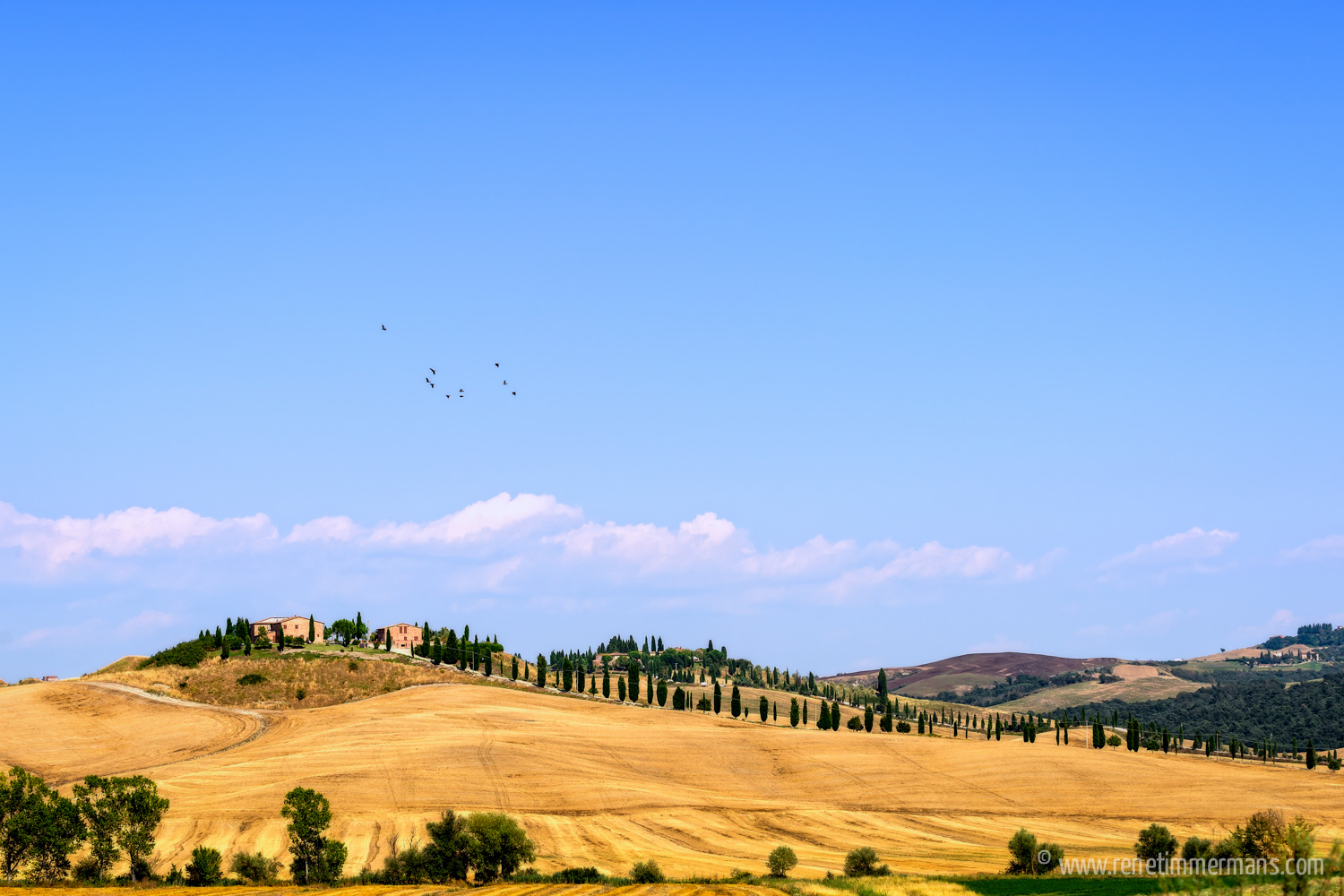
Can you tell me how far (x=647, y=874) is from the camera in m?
68.8

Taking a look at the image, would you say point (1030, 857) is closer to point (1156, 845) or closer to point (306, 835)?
point (1156, 845)

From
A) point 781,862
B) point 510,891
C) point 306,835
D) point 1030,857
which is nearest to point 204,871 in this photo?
point 306,835

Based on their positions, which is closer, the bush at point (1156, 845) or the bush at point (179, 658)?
the bush at point (1156, 845)

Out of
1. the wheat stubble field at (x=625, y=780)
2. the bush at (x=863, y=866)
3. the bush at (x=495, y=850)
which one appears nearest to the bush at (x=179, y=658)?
the wheat stubble field at (x=625, y=780)

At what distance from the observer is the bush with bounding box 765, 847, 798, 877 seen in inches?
2901

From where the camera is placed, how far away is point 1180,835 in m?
96.1

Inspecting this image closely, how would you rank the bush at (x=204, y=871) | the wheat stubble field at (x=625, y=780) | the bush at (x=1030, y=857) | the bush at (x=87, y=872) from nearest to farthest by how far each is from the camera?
the bush at (x=204, y=871), the bush at (x=87, y=872), the bush at (x=1030, y=857), the wheat stubble field at (x=625, y=780)

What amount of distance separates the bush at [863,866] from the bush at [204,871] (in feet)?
139

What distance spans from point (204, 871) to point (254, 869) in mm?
3218

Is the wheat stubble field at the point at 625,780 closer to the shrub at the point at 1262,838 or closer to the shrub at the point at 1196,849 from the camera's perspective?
the shrub at the point at 1196,849

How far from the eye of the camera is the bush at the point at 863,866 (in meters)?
73.8

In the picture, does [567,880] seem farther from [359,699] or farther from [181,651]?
[181,651]

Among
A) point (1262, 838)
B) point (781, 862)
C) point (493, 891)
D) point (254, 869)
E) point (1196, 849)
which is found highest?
point (1262, 838)

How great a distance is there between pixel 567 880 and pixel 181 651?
139154 millimetres
